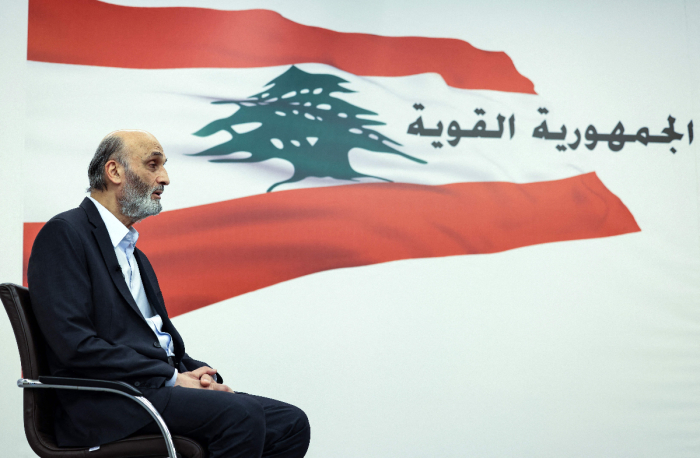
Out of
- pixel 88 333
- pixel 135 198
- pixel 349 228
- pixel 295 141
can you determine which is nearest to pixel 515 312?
pixel 349 228

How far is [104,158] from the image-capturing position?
1.59 meters

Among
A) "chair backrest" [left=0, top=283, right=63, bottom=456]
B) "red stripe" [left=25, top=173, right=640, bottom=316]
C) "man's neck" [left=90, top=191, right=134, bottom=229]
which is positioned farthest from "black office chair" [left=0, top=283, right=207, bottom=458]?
"red stripe" [left=25, top=173, right=640, bottom=316]

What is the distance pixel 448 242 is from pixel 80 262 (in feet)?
6.20

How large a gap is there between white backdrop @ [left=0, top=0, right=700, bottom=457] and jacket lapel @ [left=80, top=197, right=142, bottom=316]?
1191mm

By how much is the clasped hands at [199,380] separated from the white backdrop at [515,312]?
107 centimetres

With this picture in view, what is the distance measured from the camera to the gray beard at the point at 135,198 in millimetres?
1593

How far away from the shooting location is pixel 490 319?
2.87m

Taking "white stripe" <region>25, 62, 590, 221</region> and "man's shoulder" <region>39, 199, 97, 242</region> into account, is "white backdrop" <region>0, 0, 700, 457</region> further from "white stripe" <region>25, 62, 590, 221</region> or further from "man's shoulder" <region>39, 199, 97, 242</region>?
"man's shoulder" <region>39, 199, 97, 242</region>

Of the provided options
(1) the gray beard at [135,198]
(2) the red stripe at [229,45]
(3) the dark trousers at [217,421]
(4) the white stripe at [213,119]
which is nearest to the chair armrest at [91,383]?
(3) the dark trousers at [217,421]

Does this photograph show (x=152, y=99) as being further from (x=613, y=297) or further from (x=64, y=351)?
(x=613, y=297)

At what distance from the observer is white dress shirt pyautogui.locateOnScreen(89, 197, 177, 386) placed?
5.17ft

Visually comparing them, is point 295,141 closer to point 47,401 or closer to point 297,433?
point 297,433

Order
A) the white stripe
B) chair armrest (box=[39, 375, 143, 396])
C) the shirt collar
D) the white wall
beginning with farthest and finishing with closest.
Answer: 1. the white stripe
2. the white wall
3. the shirt collar
4. chair armrest (box=[39, 375, 143, 396])

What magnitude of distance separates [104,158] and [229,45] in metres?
1.40
